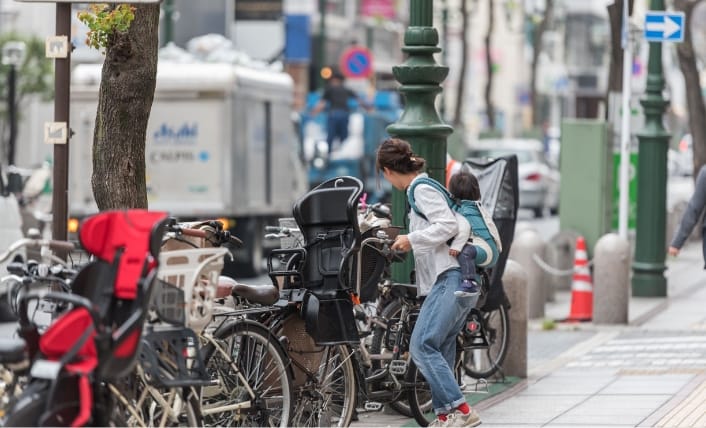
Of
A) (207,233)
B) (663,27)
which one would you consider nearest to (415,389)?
(207,233)

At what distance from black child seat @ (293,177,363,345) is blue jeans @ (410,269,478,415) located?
51cm

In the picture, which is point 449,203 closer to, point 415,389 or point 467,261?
point 467,261

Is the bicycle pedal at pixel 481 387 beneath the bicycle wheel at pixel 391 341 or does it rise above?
beneath

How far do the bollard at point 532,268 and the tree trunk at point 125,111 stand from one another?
8.31 m

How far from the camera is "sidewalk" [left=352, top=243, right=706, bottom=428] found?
1013 centimetres

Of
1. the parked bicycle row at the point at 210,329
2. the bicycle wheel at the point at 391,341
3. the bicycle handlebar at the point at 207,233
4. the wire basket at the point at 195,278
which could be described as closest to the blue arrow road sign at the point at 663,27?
the parked bicycle row at the point at 210,329

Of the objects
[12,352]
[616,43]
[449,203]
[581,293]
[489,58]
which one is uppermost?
[489,58]

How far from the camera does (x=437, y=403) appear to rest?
9.30 meters

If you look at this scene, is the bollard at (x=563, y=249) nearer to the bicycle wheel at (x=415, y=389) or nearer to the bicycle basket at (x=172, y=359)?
the bicycle wheel at (x=415, y=389)

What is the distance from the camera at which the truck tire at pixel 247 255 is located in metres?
24.4

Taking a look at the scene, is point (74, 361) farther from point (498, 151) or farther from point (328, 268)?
point (498, 151)

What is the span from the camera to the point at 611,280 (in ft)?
52.4

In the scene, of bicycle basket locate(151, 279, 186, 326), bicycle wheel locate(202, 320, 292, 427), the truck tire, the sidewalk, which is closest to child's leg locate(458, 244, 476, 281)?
the sidewalk

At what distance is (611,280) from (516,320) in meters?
3.86
